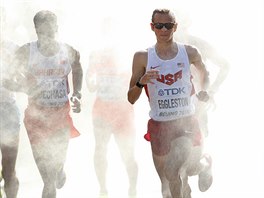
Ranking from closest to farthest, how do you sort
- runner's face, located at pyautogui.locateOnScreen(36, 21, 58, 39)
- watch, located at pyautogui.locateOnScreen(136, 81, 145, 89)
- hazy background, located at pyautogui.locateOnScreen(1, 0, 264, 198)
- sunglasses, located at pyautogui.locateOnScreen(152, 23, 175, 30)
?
watch, located at pyautogui.locateOnScreen(136, 81, 145, 89) < sunglasses, located at pyautogui.locateOnScreen(152, 23, 175, 30) < runner's face, located at pyautogui.locateOnScreen(36, 21, 58, 39) < hazy background, located at pyautogui.locateOnScreen(1, 0, 264, 198)

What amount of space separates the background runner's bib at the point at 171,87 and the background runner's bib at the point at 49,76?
120cm

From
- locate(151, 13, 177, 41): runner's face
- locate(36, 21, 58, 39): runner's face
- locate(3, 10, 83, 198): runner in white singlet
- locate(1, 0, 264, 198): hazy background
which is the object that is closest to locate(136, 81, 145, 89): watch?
locate(151, 13, 177, 41): runner's face

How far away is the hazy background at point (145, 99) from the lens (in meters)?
12.6

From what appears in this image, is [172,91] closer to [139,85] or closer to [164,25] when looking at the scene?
[139,85]

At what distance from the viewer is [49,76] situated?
355 inches

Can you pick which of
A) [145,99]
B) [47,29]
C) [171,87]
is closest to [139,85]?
[171,87]

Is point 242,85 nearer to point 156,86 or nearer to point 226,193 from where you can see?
point 226,193

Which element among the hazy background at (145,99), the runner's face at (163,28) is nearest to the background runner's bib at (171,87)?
the runner's face at (163,28)

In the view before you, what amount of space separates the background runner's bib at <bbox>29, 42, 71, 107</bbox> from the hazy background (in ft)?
6.62

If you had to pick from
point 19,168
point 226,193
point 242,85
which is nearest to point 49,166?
point 226,193

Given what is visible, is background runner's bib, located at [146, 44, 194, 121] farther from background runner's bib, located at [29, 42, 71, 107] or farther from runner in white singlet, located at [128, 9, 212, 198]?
background runner's bib, located at [29, 42, 71, 107]

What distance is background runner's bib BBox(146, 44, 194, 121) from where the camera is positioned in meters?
8.10

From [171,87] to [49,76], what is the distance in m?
1.47

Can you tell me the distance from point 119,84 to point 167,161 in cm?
276
